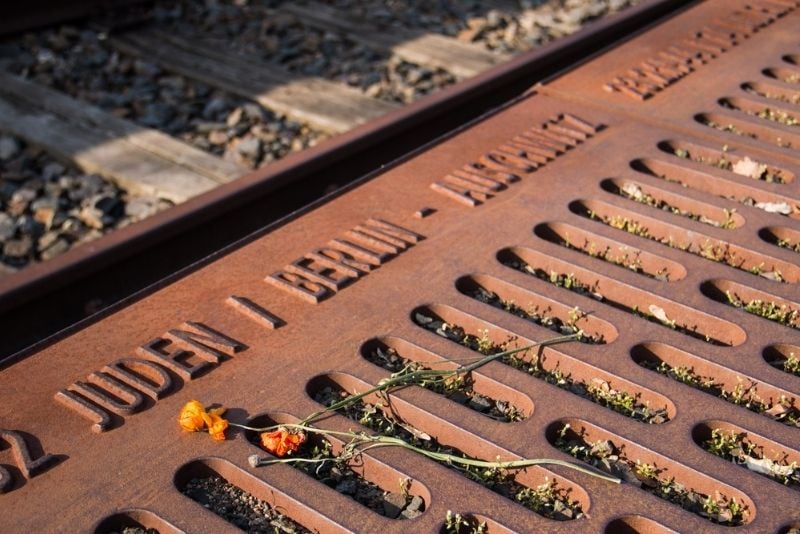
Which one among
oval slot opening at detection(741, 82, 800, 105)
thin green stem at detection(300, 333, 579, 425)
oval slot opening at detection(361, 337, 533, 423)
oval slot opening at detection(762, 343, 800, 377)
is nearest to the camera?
thin green stem at detection(300, 333, 579, 425)

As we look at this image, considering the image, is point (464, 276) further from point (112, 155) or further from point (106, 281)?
point (112, 155)

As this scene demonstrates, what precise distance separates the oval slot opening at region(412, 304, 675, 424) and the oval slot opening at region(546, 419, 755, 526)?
127mm

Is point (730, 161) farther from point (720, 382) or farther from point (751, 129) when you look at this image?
point (720, 382)

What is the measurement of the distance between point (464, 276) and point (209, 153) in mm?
2401

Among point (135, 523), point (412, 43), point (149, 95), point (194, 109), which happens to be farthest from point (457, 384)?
point (412, 43)

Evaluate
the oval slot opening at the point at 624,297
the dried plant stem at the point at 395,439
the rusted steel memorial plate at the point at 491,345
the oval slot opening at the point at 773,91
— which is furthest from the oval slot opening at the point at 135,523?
the oval slot opening at the point at 773,91

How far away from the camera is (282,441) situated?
1994 millimetres

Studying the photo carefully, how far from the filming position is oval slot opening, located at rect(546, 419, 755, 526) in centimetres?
193

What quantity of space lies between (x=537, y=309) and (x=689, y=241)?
1.80 feet

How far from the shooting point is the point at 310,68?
5.77 metres

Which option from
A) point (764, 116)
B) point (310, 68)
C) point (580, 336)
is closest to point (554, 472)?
point (580, 336)

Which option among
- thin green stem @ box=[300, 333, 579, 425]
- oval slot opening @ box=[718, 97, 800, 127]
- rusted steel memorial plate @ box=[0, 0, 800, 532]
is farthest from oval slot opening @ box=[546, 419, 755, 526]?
oval slot opening @ box=[718, 97, 800, 127]

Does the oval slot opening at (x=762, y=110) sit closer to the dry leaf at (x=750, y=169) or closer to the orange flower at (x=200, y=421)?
the dry leaf at (x=750, y=169)

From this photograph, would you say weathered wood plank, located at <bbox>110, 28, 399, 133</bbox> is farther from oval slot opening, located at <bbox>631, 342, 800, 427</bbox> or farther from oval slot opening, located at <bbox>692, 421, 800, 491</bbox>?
oval slot opening, located at <bbox>692, 421, 800, 491</bbox>
